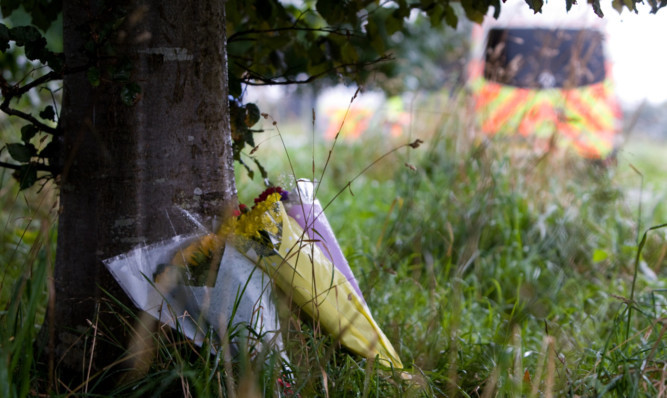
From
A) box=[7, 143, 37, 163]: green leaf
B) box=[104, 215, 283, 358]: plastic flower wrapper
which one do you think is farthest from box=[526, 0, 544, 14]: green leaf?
box=[7, 143, 37, 163]: green leaf

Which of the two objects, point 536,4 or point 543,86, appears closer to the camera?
point 536,4

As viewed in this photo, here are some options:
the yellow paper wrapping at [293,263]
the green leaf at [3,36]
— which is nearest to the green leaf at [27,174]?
the green leaf at [3,36]

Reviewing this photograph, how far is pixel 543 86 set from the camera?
3857mm

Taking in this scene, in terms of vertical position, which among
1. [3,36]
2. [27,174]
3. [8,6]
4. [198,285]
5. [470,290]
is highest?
[8,6]

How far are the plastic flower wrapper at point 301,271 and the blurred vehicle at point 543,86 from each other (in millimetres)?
→ 2310

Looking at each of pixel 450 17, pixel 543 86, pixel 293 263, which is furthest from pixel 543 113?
pixel 293 263

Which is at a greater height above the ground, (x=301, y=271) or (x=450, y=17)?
(x=450, y=17)

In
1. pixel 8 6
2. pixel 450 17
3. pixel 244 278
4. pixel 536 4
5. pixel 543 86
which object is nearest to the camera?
pixel 536 4

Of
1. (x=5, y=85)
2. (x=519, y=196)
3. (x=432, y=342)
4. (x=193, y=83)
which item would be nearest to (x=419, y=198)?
(x=519, y=196)

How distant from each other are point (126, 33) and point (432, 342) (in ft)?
3.68

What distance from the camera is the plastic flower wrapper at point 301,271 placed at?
1.44 meters

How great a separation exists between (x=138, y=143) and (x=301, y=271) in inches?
18.7

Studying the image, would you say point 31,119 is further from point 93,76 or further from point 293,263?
point 293,263

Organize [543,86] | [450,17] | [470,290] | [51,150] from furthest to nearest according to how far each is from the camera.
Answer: [543,86] → [470,290] → [450,17] → [51,150]
